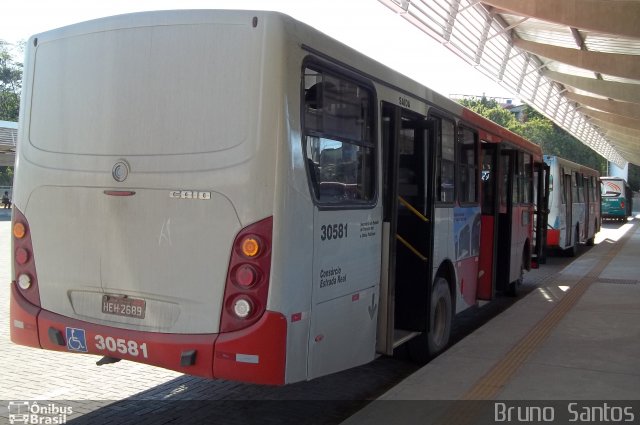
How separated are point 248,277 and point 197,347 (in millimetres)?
585

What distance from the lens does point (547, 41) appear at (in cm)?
2364

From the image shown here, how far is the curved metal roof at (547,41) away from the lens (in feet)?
53.1

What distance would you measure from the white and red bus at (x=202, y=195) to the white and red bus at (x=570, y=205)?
12208 millimetres

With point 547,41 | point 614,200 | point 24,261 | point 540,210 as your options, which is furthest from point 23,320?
point 614,200

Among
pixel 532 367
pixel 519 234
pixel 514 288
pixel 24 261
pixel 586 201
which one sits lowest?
pixel 532 367

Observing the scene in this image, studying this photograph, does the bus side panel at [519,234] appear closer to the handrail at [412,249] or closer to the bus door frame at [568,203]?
the handrail at [412,249]

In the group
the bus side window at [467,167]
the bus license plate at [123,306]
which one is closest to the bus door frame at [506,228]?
the bus side window at [467,167]

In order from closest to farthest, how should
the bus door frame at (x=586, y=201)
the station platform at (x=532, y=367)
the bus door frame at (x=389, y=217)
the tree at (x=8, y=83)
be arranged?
the station platform at (x=532, y=367), the bus door frame at (x=389, y=217), the bus door frame at (x=586, y=201), the tree at (x=8, y=83)

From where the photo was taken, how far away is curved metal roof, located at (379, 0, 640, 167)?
16.2 meters

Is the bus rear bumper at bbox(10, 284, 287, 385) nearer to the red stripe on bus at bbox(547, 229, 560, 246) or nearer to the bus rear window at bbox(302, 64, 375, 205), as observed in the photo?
the bus rear window at bbox(302, 64, 375, 205)

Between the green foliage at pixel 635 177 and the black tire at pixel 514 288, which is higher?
the green foliage at pixel 635 177

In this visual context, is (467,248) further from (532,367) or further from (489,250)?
(532,367)

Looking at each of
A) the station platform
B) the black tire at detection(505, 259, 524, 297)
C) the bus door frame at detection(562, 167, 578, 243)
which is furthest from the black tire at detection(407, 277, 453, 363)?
the bus door frame at detection(562, 167, 578, 243)

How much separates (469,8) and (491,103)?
7069 cm
